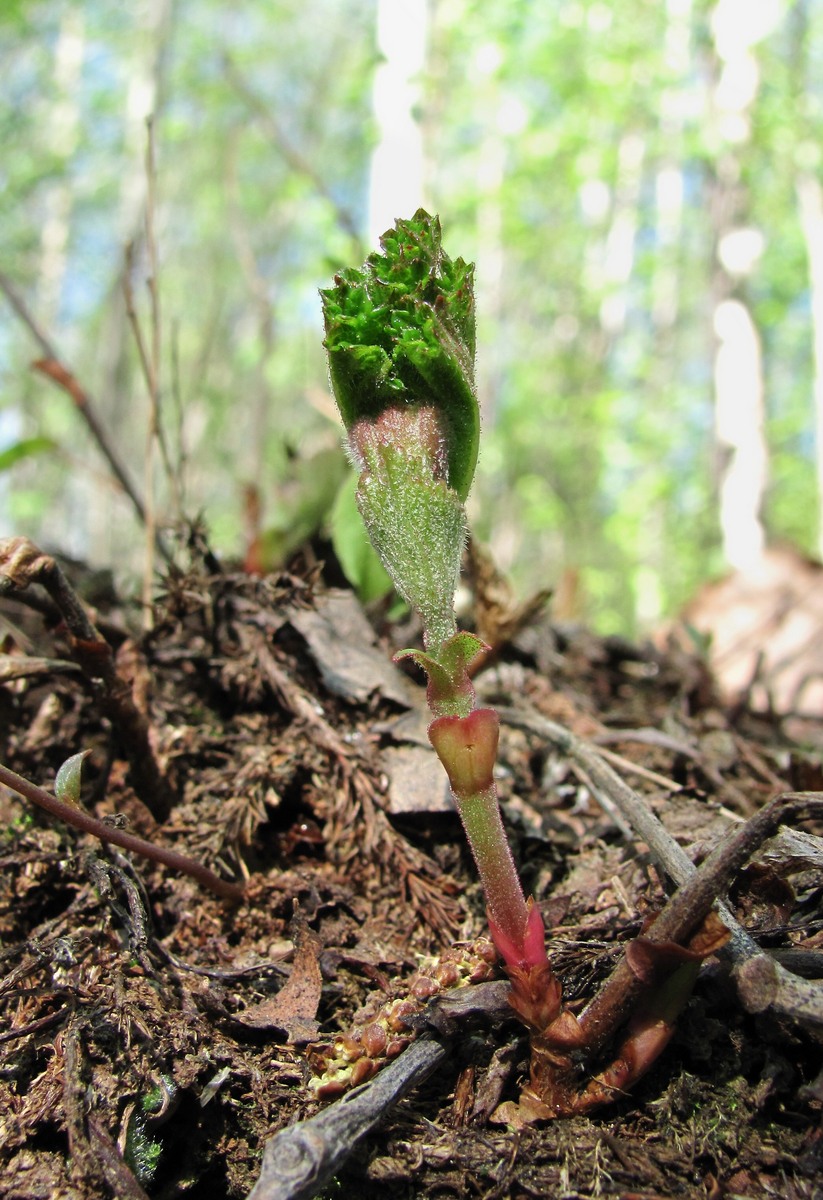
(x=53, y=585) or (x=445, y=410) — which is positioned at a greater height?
(x=445, y=410)

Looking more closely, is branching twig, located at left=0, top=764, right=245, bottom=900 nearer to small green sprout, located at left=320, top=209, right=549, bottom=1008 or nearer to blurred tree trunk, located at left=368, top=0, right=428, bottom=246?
small green sprout, located at left=320, top=209, right=549, bottom=1008

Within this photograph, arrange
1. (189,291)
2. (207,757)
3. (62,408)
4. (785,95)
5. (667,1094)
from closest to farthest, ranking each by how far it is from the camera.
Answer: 1. (667,1094)
2. (207,757)
3. (785,95)
4. (62,408)
5. (189,291)

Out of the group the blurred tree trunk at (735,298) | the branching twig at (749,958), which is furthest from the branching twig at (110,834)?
the blurred tree trunk at (735,298)

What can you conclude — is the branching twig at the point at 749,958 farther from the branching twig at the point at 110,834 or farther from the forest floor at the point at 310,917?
the branching twig at the point at 110,834

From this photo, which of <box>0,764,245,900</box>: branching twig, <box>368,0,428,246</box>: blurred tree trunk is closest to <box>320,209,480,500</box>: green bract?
<box>0,764,245,900</box>: branching twig

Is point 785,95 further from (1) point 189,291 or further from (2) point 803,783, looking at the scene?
(1) point 189,291

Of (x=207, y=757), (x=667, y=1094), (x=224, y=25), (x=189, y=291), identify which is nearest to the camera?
(x=667, y=1094)

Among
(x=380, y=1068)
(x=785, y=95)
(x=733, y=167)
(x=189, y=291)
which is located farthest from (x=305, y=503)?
(x=189, y=291)
